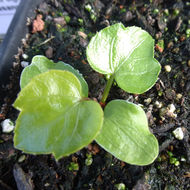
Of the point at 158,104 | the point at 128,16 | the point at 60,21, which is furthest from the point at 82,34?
the point at 158,104

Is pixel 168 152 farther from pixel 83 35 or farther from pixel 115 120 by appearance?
pixel 83 35

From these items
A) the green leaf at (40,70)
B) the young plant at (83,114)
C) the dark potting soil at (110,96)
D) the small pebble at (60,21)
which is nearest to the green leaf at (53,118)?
the young plant at (83,114)

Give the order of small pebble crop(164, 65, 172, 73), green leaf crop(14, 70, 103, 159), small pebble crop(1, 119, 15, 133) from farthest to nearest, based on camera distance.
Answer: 1. small pebble crop(164, 65, 172, 73)
2. small pebble crop(1, 119, 15, 133)
3. green leaf crop(14, 70, 103, 159)

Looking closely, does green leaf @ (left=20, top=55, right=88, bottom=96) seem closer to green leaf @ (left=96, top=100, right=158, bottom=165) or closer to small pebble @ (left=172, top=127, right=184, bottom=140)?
green leaf @ (left=96, top=100, right=158, bottom=165)

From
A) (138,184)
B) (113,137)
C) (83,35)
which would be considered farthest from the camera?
(83,35)

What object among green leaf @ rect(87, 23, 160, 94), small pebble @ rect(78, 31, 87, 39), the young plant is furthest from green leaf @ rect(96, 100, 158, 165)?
small pebble @ rect(78, 31, 87, 39)

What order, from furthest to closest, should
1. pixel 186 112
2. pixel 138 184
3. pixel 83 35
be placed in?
1. pixel 83 35
2. pixel 186 112
3. pixel 138 184

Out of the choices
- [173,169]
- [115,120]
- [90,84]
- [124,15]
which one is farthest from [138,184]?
[124,15]
